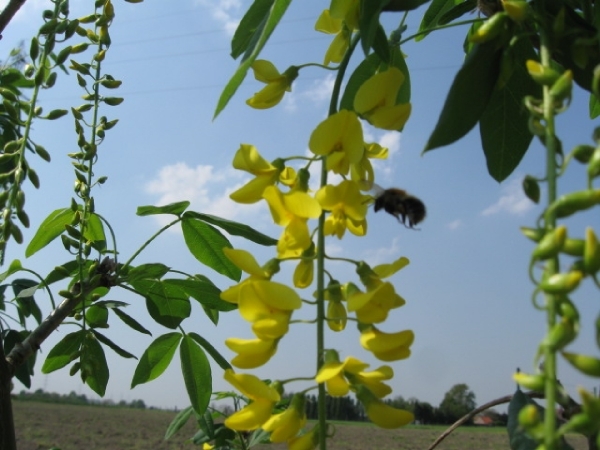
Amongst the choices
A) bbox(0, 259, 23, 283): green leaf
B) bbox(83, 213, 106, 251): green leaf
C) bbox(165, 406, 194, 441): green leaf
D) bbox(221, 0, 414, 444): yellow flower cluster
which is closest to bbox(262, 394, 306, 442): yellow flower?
bbox(221, 0, 414, 444): yellow flower cluster

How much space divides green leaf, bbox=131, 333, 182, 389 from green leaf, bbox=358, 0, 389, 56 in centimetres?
72

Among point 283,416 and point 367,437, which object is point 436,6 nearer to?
point 283,416

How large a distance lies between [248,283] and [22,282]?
108 centimetres

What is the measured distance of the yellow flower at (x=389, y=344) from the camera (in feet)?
1.64

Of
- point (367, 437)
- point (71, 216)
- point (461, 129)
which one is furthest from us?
point (367, 437)

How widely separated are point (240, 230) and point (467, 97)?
453mm

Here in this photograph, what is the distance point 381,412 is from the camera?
0.51 m

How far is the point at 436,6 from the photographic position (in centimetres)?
109

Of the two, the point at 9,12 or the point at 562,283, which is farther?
the point at 9,12

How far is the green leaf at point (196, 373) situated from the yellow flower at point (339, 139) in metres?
0.66

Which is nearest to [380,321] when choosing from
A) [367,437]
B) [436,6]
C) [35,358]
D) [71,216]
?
[436,6]

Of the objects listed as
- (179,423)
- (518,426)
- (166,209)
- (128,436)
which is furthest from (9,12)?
(128,436)

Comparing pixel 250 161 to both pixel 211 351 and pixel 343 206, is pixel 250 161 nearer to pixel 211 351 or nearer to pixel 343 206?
pixel 343 206

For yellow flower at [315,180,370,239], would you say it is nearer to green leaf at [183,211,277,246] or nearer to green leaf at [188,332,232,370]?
green leaf at [183,211,277,246]
